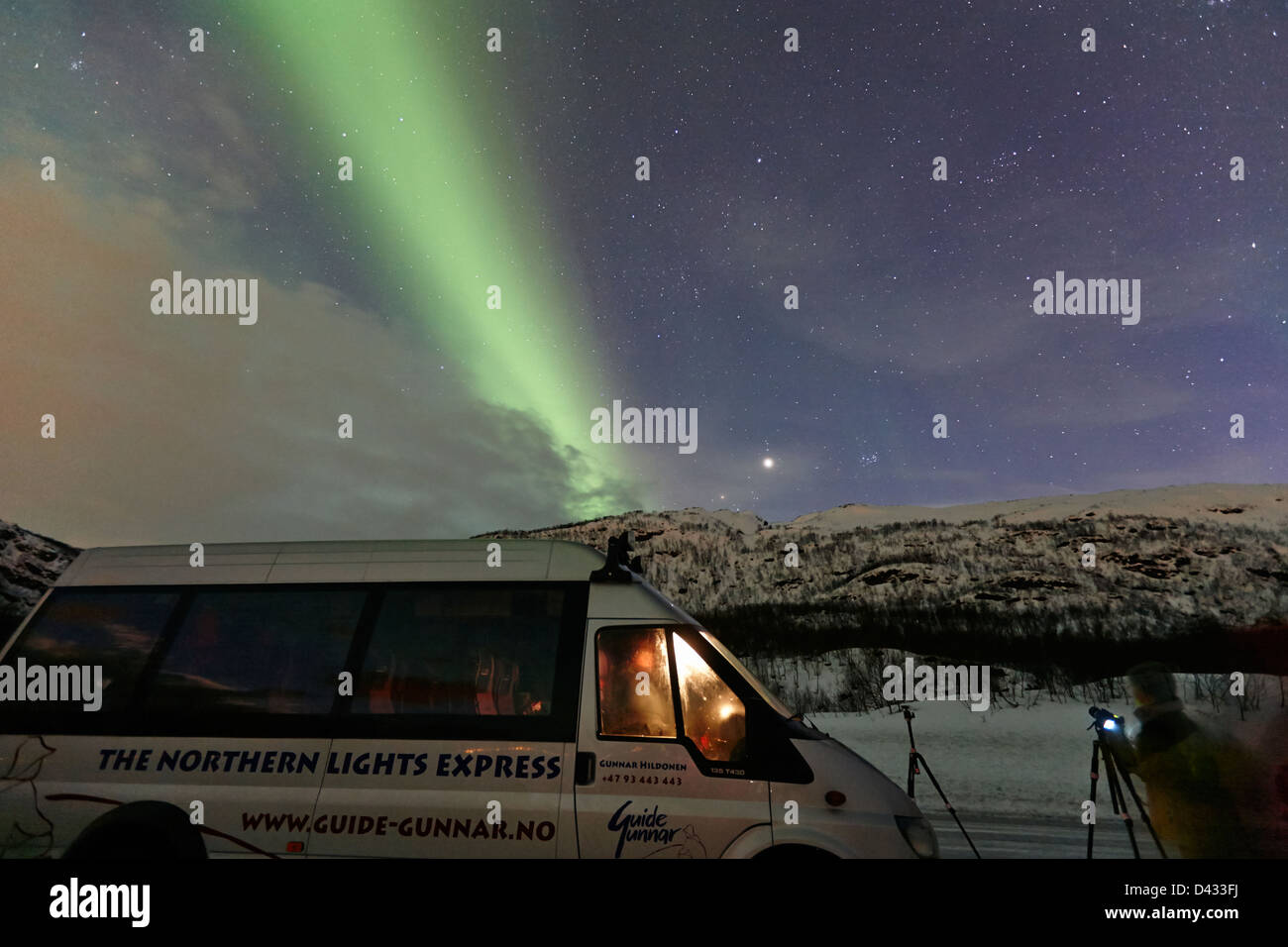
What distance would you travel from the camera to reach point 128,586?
17.5 feet

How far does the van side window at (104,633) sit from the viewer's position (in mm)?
4961

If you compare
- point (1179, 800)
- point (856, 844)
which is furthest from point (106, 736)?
point (1179, 800)

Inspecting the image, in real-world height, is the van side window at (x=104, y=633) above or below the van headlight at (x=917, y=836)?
above

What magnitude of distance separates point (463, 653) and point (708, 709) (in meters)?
1.67

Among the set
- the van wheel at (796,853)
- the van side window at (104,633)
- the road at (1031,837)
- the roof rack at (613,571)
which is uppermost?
the roof rack at (613,571)

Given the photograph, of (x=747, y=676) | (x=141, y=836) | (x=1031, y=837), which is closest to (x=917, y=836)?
(x=747, y=676)

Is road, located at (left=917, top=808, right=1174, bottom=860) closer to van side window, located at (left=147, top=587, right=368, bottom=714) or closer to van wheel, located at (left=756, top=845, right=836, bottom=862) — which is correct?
van wheel, located at (left=756, top=845, right=836, bottom=862)

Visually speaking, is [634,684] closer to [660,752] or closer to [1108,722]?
[660,752]

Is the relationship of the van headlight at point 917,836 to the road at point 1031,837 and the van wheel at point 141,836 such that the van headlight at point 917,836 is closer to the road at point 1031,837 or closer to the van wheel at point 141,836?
the road at point 1031,837

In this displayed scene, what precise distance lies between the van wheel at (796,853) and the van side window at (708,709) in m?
0.54

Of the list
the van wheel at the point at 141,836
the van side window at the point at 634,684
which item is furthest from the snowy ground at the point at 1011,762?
the van wheel at the point at 141,836

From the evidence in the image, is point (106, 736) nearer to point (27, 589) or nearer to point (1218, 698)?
point (1218, 698)

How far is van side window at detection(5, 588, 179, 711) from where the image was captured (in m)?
4.96

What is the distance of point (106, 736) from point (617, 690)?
136 inches
